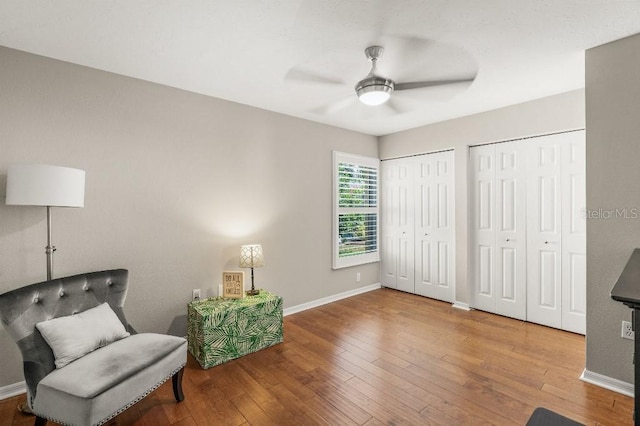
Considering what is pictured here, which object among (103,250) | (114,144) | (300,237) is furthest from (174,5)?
(300,237)

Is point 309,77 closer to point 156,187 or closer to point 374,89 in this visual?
point 374,89

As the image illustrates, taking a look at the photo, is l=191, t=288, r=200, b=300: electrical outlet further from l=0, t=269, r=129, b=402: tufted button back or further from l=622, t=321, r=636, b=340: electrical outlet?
l=622, t=321, r=636, b=340: electrical outlet

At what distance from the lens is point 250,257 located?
10.2 ft

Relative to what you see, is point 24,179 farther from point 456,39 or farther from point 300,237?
point 456,39

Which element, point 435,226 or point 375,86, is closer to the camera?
point 375,86

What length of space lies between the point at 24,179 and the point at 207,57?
1.44 meters

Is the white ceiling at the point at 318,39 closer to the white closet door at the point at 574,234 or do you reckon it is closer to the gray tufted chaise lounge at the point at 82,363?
the white closet door at the point at 574,234

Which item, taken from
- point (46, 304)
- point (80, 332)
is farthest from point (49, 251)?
point (80, 332)

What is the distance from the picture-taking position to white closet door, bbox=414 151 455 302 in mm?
4148

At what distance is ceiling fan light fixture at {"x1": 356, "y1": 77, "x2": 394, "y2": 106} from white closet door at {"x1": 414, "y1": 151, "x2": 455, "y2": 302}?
2.39 meters

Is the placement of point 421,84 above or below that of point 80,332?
above

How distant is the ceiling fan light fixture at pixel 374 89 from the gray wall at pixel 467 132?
86.2 inches

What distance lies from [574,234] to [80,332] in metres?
4.29

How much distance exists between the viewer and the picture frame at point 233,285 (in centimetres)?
296
